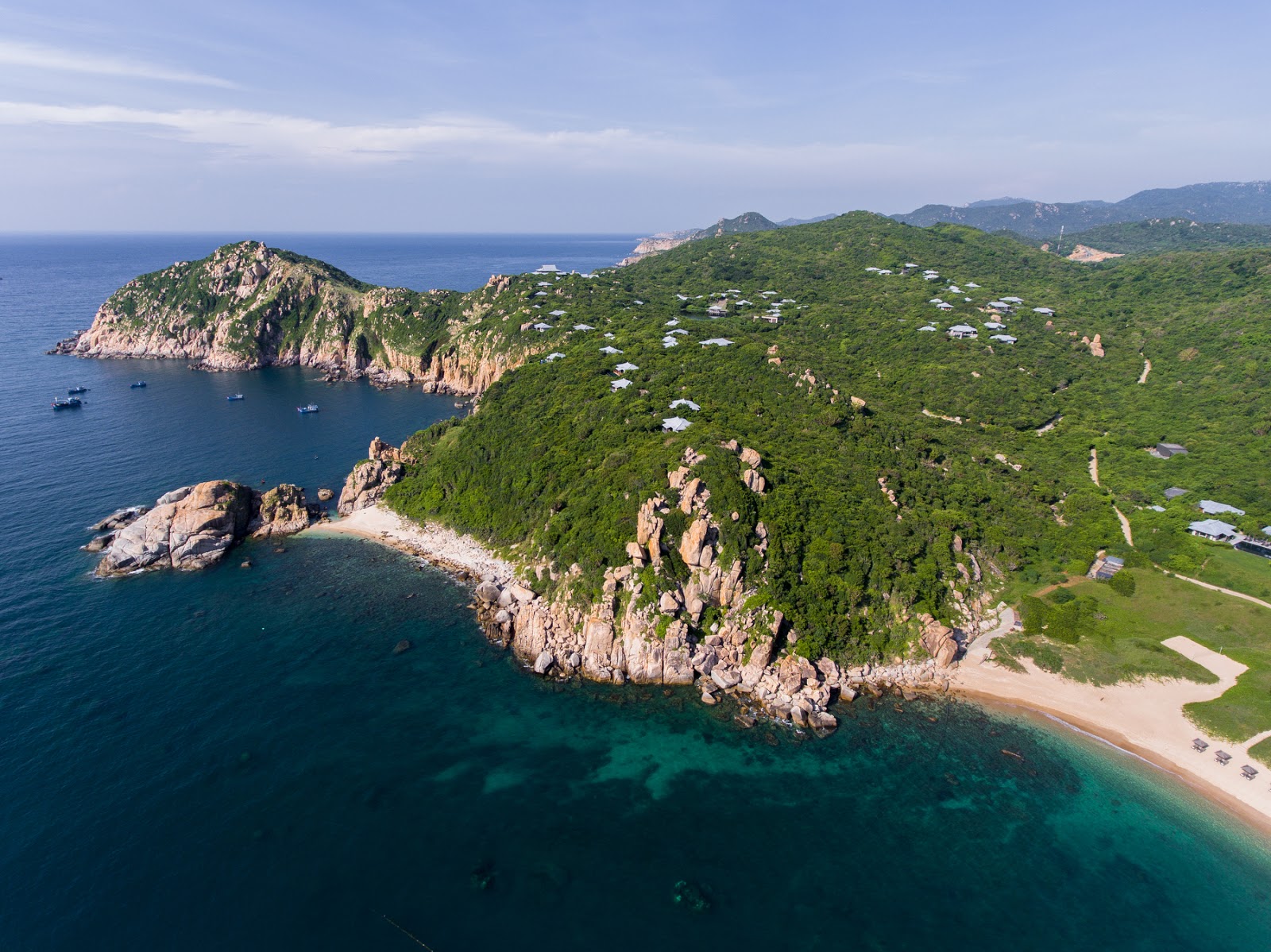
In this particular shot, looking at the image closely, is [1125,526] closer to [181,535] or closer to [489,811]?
[489,811]

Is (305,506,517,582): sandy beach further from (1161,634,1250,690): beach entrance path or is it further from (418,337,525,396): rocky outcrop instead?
(1161,634,1250,690): beach entrance path

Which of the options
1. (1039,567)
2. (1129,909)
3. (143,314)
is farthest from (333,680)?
(143,314)

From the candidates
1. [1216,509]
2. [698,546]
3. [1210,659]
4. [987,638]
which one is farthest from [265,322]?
[1216,509]

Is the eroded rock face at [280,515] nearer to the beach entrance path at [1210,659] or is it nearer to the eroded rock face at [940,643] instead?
the eroded rock face at [940,643]

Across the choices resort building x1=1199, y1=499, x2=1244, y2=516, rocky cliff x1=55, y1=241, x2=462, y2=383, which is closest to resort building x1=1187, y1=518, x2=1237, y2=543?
resort building x1=1199, y1=499, x2=1244, y2=516

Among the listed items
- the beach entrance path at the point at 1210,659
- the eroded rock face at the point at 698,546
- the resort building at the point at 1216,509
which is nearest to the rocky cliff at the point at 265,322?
the eroded rock face at the point at 698,546
